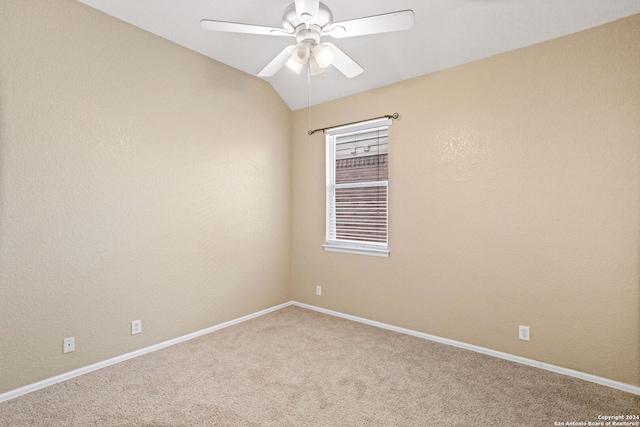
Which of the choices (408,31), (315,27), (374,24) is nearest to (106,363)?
(315,27)

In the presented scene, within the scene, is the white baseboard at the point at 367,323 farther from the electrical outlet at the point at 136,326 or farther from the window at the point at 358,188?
the window at the point at 358,188

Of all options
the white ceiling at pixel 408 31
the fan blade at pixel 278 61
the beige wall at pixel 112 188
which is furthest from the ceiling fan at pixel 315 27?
the beige wall at pixel 112 188

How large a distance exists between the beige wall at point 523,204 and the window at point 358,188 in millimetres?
156

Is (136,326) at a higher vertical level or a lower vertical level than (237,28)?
lower

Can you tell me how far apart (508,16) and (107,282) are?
376cm

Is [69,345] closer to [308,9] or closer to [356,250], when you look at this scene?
[356,250]

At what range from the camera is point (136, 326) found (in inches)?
109

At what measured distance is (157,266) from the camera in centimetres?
293

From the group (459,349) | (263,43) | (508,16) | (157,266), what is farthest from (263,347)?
(508,16)

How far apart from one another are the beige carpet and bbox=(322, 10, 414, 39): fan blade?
2.29 metres

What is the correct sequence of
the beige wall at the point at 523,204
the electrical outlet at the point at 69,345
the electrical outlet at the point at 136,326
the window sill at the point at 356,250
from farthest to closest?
the window sill at the point at 356,250 → the electrical outlet at the point at 136,326 → the electrical outlet at the point at 69,345 → the beige wall at the point at 523,204

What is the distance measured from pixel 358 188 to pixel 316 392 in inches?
87.0

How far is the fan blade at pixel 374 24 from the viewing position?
1.73 meters

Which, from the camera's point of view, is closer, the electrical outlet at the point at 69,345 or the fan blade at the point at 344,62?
the fan blade at the point at 344,62
